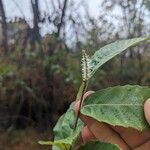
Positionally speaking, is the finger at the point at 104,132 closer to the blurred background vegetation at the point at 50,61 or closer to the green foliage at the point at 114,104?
the green foliage at the point at 114,104

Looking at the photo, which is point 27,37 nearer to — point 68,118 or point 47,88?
point 47,88

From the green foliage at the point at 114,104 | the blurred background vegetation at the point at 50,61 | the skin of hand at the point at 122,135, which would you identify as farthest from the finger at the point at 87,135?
the blurred background vegetation at the point at 50,61

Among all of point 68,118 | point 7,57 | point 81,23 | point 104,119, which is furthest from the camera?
point 81,23

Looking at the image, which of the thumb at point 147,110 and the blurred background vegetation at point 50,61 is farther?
the blurred background vegetation at point 50,61

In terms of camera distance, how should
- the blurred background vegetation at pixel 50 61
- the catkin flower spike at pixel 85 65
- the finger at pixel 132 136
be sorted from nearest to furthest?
1. the catkin flower spike at pixel 85 65
2. the finger at pixel 132 136
3. the blurred background vegetation at pixel 50 61

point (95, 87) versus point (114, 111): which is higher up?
point (114, 111)

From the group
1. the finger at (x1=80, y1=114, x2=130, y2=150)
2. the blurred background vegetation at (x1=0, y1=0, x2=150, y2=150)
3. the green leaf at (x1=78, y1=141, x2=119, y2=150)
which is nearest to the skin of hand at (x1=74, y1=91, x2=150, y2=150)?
the finger at (x1=80, y1=114, x2=130, y2=150)

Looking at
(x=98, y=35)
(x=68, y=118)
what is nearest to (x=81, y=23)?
(x=98, y=35)
